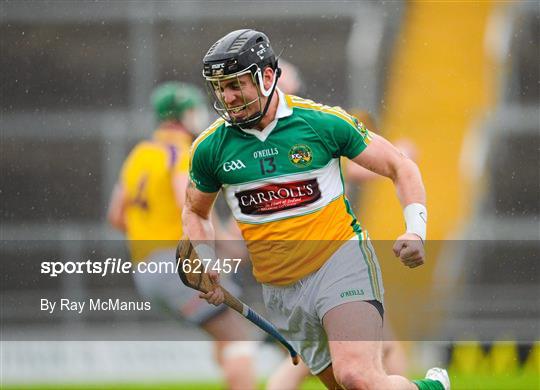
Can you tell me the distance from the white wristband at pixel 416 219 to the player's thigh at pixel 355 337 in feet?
0.96

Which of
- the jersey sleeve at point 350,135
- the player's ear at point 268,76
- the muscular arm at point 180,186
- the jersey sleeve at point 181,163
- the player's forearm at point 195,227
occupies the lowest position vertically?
the muscular arm at point 180,186

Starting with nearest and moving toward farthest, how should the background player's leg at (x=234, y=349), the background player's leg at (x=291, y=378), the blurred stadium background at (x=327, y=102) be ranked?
the background player's leg at (x=291, y=378)
the background player's leg at (x=234, y=349)
the blurred stadium background at (x=327, y=102)

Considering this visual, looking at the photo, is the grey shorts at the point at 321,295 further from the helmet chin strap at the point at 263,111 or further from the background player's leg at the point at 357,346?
the helmet chin strap at the point at 263,111

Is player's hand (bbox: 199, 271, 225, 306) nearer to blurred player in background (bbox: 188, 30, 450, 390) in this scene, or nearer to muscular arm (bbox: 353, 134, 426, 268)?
blurred player in background (bbox: 188, 30, 450, 390)

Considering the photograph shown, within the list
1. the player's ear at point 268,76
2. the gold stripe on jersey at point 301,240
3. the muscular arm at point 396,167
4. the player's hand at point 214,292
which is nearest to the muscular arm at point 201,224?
the player's hand at point 214,292

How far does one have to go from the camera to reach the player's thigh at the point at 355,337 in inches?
146

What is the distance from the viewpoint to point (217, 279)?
4008 millimetres

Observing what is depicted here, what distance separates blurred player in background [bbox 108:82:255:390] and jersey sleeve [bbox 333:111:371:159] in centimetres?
124

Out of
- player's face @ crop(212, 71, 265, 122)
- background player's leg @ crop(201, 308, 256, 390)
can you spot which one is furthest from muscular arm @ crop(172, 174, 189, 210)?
player's face @ crop(212, 71, 265, 122)

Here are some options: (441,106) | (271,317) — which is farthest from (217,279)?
(441,106)

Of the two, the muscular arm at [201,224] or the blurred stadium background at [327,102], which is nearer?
the muscular arm at [201,224]

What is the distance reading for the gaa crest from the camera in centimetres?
385

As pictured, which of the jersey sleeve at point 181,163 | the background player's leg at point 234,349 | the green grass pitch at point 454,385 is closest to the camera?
the background player's leg at point 234,349

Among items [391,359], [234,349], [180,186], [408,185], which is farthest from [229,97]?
[391,359]
